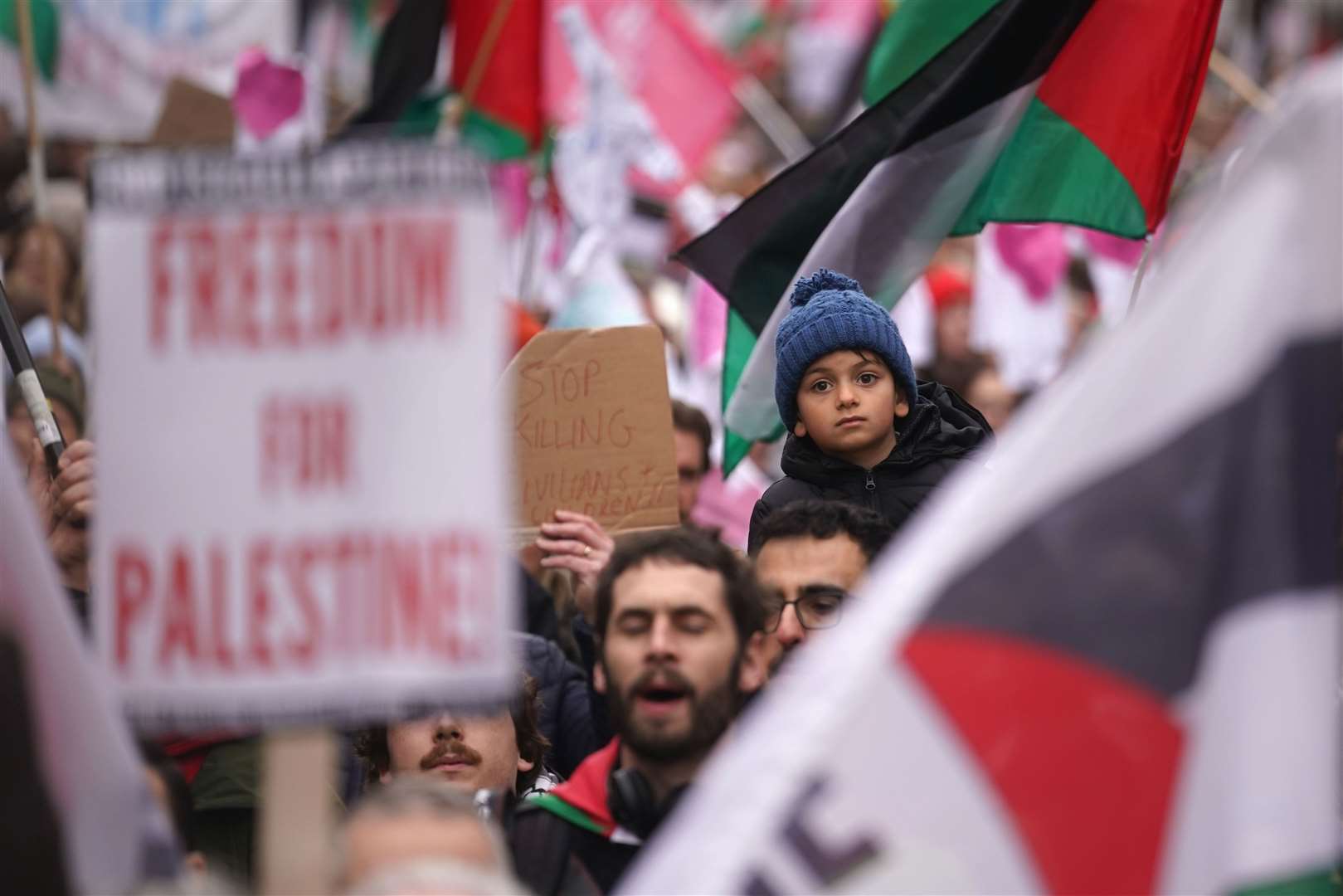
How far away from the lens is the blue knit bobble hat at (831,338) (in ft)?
16.6

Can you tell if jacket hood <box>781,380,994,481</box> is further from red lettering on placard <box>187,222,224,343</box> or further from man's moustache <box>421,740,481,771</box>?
red lettering on placard <box>187,222,224,343</box>

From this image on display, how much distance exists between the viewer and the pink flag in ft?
34.3

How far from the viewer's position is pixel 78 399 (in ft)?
20.3

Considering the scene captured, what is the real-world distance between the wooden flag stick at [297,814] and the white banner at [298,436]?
0.20 feet

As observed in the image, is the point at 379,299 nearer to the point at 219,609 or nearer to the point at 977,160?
the point at 219,609

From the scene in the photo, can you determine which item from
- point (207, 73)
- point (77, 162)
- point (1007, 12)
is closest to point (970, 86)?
point (1007, 12)

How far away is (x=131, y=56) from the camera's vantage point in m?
9.94

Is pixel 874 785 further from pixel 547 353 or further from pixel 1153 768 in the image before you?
pixel 547 353

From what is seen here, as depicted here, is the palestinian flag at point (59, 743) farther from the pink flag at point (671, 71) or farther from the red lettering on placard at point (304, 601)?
the pink flag at point (671, 71)

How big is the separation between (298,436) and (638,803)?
1.21 m

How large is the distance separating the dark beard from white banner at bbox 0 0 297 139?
5958 mm

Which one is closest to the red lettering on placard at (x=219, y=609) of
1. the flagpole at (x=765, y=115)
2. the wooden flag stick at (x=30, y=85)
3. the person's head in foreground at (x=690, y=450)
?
the person's head in foreground at (x=690, y=450)

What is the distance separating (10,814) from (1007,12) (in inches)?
160

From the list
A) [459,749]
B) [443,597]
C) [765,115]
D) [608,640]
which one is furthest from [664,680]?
[765,115]
